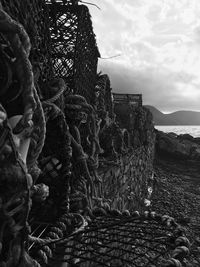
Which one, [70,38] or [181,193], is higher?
[70,38]

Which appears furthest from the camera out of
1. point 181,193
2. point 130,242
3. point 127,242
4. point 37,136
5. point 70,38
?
point 181,193

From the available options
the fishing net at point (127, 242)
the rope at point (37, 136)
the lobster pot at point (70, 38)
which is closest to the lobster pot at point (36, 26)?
the rope at point (37, 136)

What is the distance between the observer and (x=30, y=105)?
1276mm

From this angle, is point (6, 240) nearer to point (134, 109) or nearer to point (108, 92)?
point (108, 92)

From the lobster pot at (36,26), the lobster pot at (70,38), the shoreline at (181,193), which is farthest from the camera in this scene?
the shoreline at (181,193)

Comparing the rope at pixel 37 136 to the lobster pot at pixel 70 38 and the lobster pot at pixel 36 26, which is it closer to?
the lobster pot at pixel 36 26

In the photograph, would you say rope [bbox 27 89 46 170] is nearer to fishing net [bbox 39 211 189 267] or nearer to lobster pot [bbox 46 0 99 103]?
fishing net [bbox 39 211 189 267]

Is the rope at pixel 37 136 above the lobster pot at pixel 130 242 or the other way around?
above

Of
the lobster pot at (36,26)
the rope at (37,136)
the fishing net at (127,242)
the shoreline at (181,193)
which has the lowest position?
the shoreline at (181,193)

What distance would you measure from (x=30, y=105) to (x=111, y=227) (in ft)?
3.60

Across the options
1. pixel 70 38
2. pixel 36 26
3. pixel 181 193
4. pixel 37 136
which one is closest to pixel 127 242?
pixel 37 136

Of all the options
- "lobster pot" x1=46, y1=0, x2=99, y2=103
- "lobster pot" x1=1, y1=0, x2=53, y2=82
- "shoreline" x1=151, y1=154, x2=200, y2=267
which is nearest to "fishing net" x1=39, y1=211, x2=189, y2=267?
"lobster pot" x1=1, y1=0, x2=53, y2=82

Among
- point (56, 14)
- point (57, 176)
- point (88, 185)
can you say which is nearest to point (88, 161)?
point (88, 185)

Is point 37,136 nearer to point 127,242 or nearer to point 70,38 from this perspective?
point 127,242
